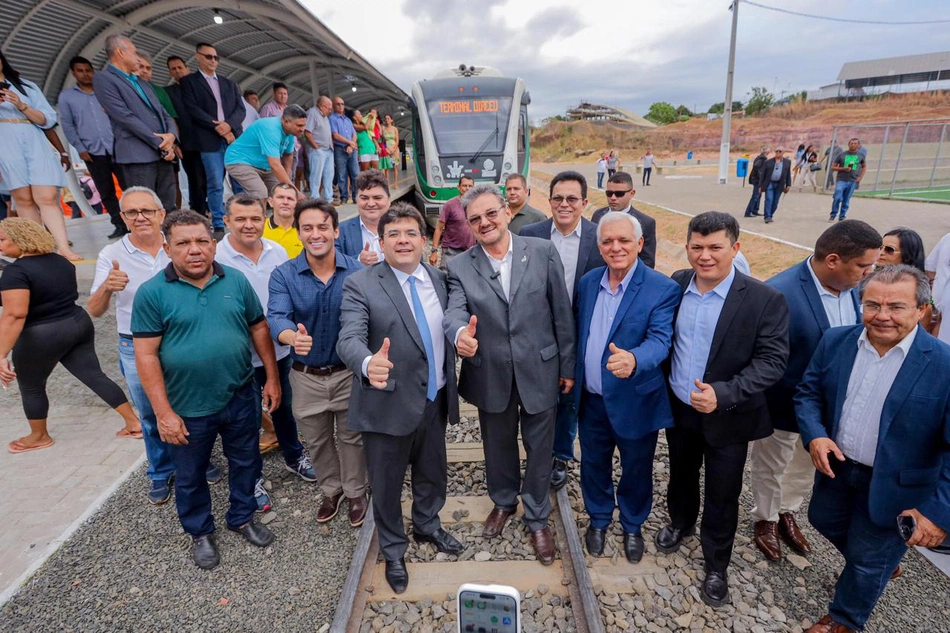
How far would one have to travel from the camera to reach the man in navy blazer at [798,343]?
98.8 inches

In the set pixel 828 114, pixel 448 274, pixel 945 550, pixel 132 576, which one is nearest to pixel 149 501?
pixel 132 576

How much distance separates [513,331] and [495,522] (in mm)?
1381

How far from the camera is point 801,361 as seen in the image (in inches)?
106

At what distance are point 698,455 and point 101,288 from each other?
3896 mm

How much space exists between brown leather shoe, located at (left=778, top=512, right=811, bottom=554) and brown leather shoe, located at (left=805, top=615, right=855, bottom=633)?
58cm

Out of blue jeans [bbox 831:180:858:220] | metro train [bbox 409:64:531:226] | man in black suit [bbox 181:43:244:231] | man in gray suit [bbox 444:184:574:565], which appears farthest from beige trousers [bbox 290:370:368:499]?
blue jeans [bbox 831:180:858:220]

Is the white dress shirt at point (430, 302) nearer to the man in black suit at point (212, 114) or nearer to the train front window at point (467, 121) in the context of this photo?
the man in black suit at point (212, 114)

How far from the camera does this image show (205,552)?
3020mm

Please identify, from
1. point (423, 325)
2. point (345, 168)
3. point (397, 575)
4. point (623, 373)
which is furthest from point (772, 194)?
point (397, 575)

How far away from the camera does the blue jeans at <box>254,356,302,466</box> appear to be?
11.7 feet

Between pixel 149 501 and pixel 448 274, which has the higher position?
pixel 448 274

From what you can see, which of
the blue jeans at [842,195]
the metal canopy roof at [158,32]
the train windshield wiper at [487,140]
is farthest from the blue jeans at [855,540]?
the blue jeans at [842,195]

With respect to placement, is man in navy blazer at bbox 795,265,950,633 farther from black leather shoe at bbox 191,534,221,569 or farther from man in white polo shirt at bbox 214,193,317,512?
black leather shoe at bbox 191,534,221,569

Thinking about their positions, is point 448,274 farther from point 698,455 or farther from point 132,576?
point 132,576
